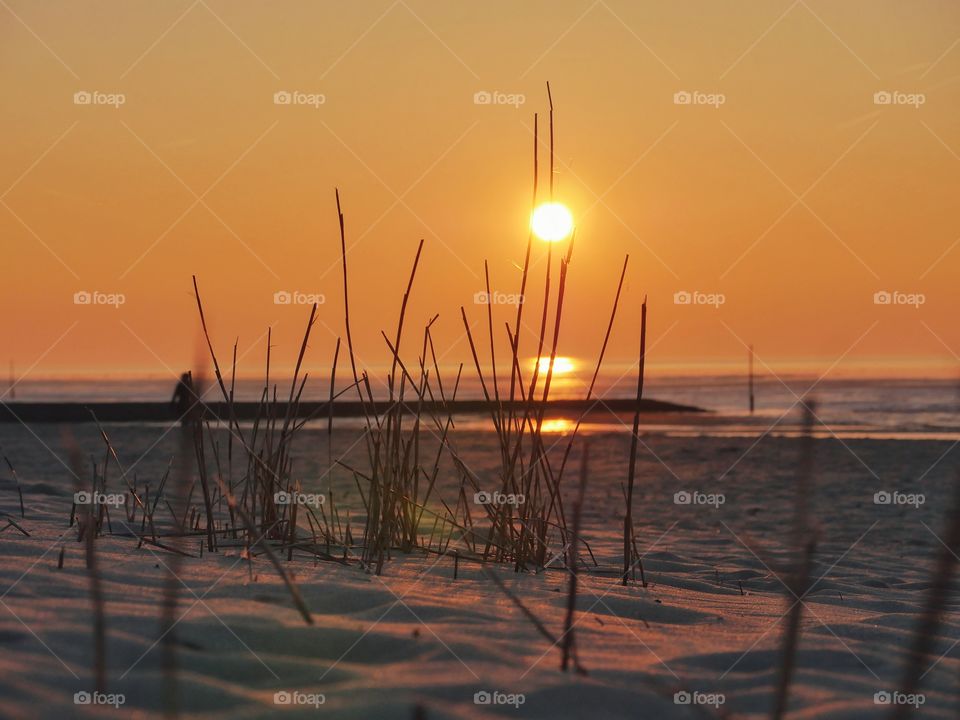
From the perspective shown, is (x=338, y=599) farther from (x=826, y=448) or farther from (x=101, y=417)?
(x=101, y=417)

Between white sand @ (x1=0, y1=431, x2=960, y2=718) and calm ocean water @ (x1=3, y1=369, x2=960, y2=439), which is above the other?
calm ocean water @ (x1=3, y1=369, x2=960, y2=439)

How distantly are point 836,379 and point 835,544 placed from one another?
68.1ft

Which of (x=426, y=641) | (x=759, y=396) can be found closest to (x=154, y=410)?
(x=759, y=396)

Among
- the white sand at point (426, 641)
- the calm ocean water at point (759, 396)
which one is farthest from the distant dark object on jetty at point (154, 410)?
the white sand at point (426, 641)

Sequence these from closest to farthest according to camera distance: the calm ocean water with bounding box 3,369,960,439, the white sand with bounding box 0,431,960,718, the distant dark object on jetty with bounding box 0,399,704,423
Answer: the white sand with bounding box 0,431,960,718 < the calm ocean water with bounding box 3,369,960,439 < the distant dark object on jetty with bounding box 0,399,704,423

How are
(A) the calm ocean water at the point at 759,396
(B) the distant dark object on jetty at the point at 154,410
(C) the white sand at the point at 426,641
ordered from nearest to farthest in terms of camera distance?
(C) the white sand at the point at 426,641 < (A) the calm ocean water at the point at 759,396 < (B) the distant dark object on jetty at the point at 154,410

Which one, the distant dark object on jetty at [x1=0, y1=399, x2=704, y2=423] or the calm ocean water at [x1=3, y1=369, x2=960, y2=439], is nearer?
the calm ocean water at [x1=3, y1=369, x2=960, y2=439]

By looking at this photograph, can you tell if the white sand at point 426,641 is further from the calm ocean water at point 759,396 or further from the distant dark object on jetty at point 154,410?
the distant dark object on jetty at point 154,410

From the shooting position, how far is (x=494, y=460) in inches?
321

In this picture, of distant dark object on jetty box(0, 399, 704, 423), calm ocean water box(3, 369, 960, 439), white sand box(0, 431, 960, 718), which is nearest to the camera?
white sand box(0, 431, 960, 718)

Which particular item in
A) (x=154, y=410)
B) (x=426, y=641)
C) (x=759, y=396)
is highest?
(x=759, y=396)

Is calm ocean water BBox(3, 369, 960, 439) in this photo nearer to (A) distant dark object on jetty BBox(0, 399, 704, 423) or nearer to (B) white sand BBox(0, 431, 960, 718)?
(A) distant dark object on jetty BBox(0, 399, 704, 423)

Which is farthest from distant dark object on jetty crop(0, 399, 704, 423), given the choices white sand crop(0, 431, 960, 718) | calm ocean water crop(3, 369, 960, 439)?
white sand crop(0, 431, 960, 718)

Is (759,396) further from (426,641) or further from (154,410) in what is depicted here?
(426,641)
